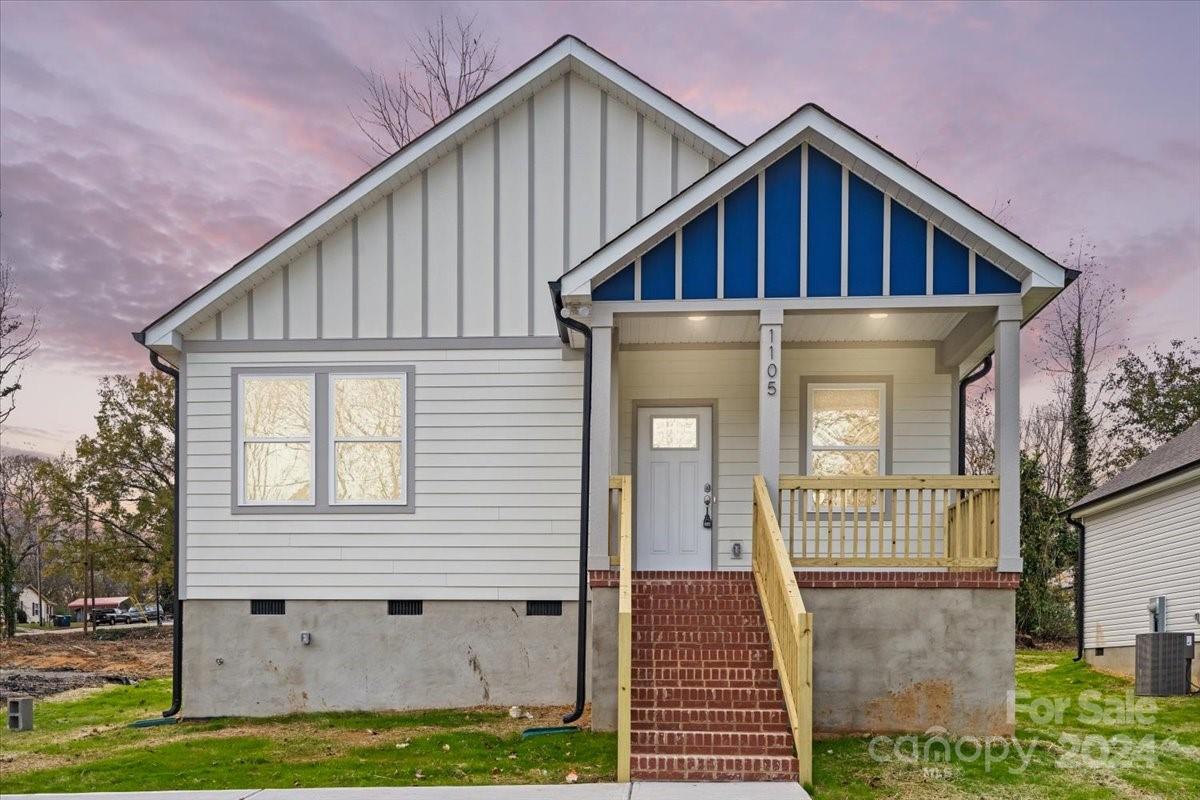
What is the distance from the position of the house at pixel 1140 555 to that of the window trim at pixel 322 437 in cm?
1154

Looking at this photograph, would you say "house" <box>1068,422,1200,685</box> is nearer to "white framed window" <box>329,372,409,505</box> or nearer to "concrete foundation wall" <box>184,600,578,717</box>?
Result: "concrete foundation wall" <box>184,600,578,717</box>

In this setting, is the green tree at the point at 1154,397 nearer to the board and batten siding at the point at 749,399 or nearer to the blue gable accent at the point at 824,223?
the board and batten siding at the point at 749,399

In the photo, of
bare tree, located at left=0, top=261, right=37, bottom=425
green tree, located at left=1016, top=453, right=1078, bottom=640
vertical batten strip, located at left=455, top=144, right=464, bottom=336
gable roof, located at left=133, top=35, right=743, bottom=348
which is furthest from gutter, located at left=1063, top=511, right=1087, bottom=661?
bare tree, located at left=0, top=261, right=37, bottom=425

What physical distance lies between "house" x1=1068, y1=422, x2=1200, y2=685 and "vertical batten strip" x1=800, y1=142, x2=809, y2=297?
8.70 m

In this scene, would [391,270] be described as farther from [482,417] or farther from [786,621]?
[786,621]

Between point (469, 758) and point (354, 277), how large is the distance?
18.0 ft

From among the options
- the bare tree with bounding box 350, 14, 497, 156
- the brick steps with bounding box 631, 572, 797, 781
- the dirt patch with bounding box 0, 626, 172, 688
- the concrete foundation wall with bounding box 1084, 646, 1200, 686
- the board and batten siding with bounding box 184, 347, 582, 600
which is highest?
the bare tree with bounding box 350, 14, 497, 156

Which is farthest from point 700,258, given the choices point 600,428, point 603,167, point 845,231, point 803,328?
point 603,167

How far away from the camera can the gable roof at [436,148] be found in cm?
969

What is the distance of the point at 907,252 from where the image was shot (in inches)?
317

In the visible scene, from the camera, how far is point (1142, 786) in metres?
6.27

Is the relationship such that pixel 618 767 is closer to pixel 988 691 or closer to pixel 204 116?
pixel 988 691

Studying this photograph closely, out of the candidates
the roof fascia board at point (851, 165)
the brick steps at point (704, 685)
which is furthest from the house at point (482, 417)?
the roof fascia board at point (851, 165)

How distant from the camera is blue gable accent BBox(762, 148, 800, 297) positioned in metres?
8.13
